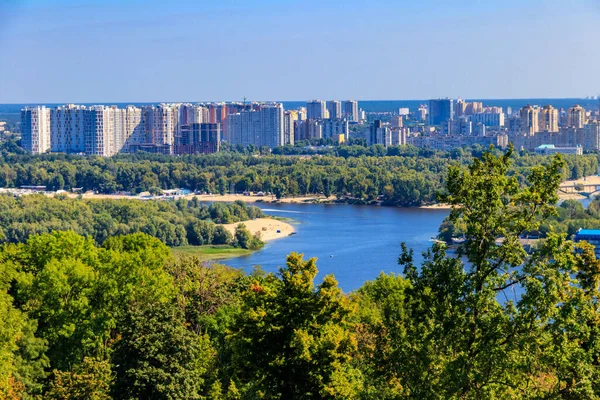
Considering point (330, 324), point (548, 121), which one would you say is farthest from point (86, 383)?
point (548, 121)

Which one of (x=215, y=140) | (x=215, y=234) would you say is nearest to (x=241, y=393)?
(x=215, y=234)

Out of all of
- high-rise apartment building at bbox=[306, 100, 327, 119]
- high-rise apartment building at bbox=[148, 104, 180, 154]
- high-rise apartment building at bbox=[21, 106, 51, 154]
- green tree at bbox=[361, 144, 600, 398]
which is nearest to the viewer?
green tree at bbox=[361, 144, 600, 398]

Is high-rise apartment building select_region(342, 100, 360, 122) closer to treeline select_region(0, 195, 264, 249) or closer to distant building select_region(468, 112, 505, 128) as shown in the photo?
distant building select_region(468, 112, 505, 128)

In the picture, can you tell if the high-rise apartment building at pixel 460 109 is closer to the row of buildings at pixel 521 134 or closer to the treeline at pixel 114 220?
the row of buildings at pixel 521 134

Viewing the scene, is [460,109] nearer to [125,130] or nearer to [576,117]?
[576,117]

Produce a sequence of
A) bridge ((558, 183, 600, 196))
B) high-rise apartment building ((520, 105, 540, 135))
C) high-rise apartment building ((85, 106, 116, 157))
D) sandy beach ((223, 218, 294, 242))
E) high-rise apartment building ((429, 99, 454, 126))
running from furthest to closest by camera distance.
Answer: high-rise apartment building ((429, 99, 454, 126)) < high-rise apartment building ((520, 105, 540, 135)) < high-rise apartment building ((85, 106, 116, 157)) < bridge ((558, 183, 600, 196)) < sandy beach ((223, 218, 294, 242))

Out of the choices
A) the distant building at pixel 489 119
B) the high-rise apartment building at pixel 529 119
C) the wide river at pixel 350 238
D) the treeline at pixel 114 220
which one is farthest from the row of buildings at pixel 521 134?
the treeline at pixel 114 220

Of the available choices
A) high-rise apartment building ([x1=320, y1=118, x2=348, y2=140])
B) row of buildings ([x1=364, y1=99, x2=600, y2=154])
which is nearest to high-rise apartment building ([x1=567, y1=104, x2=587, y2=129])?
row of buildings ([x1=364, y1=99, x2=600, y2=154])

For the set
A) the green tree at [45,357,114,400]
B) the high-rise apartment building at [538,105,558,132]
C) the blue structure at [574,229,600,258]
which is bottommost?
the blue structure at [574,229,600,258]
